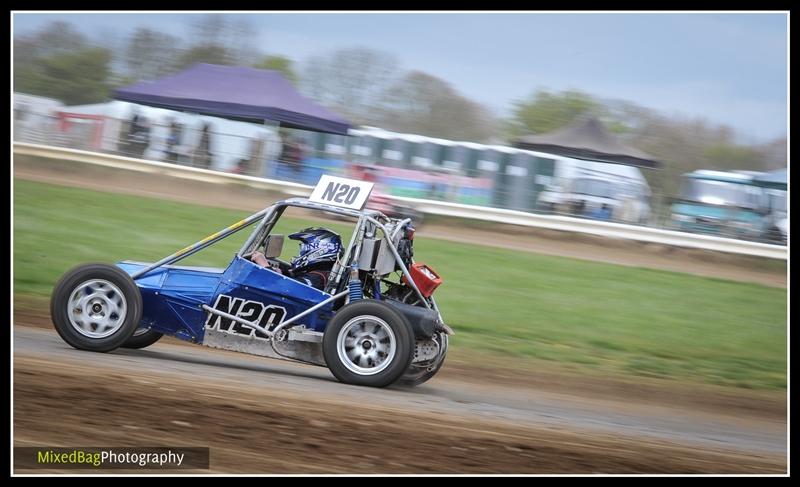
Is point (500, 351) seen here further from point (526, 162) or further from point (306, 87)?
point (306, 87)

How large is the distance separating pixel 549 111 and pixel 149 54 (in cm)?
1076

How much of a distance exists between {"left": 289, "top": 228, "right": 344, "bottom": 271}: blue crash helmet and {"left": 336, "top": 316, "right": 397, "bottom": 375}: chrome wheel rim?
2.23 ft

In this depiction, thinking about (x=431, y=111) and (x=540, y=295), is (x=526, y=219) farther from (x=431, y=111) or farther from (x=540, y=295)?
(x=431, y=111)

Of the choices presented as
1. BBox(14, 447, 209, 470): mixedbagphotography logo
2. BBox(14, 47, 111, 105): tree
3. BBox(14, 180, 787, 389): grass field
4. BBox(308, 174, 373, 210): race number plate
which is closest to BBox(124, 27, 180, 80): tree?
BBox(14, 47, 111, 105): tree

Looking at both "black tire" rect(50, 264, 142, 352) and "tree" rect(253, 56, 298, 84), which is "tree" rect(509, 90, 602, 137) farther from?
"black tire" rect(50, 264, 142, 352)

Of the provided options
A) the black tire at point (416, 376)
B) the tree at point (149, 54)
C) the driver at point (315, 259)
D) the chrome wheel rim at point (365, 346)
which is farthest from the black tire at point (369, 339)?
the tree at point (149, 54)

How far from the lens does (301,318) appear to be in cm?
707

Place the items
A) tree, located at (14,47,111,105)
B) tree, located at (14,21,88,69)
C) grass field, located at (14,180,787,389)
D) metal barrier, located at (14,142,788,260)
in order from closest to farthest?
grass field, located at (14,180,787,389) → metal barrier, located at (14,142,788,260) → tree, located at (14,47,111,105) → tree, located at (14,21,88,69)

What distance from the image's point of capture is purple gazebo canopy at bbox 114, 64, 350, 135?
18828mm

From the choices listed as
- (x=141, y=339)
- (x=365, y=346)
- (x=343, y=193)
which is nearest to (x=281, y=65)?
(x=141, y=339)

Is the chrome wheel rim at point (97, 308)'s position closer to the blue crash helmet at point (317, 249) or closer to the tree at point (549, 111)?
the blue crash helmet at point (317, 249)

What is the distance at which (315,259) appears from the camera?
24.0 ft

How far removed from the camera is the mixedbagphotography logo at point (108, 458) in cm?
516

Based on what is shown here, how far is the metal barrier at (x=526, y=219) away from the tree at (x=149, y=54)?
19.6 feet
